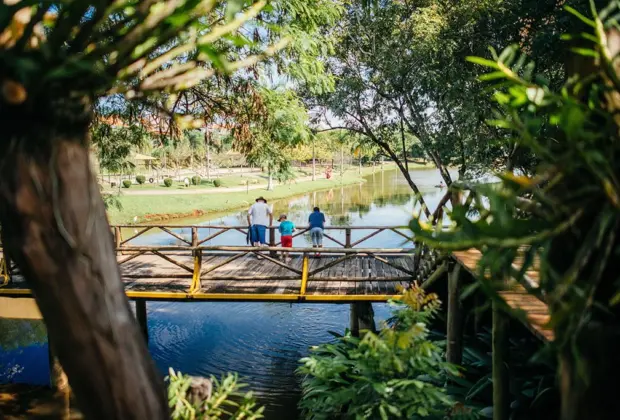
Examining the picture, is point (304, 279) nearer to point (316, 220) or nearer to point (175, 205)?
point (316, 220)

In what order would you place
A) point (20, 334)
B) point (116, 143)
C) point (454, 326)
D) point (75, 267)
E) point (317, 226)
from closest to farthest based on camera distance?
point (75, 267), point (454, 326), point (116, 143), point (317, 226), point (20, 334)

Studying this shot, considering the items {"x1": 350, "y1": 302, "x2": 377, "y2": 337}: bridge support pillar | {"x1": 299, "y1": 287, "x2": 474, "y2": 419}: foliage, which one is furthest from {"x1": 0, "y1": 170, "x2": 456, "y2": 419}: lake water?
{"x1": 299, "y1": 287, "x2": 474, "y2": 419}: foliage

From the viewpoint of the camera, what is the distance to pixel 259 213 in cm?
1040

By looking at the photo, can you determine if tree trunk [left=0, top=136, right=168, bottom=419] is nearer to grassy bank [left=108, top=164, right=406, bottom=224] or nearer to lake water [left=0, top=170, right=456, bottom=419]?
lake water [left=0, top=170, right=456, bottom=419]

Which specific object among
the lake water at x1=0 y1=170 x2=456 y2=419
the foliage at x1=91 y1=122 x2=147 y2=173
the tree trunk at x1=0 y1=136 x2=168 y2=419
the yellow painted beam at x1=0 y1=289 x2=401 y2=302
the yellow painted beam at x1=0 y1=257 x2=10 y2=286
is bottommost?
the lake water at x1=0 y1=170 x2=456 y2=419

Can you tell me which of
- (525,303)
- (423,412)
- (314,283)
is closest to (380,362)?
(423,412)

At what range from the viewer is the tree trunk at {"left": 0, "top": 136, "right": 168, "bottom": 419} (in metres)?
1.47

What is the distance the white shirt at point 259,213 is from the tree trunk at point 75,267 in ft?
28.4

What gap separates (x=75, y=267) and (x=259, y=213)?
8.86 metres

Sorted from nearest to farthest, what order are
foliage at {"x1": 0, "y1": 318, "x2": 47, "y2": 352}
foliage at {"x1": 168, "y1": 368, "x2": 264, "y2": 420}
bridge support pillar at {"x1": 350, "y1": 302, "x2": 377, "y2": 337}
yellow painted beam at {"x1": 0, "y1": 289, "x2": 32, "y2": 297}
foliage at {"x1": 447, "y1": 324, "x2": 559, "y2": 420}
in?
foliage at {"x1": 168, "y1": 368, "x2": 264, "y2": 420}
foliage at {"x1": 447, "y1": 324, "x2": 559, "y2": 420}
yellow painted beam at {"x1": 0, "y1": 289, "x2": 32, "y2": 297}
bridge support pillar at {"x1": 350, "y1": 302, "x2": 377, "y2": 337}
foliage at {"x1": 0, "y1": 318, "x2": 47, "y2": 352}

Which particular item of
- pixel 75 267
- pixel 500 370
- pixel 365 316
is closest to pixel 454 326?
pixel 500 370

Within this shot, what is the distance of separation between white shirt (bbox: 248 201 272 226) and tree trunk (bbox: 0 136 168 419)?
8.65 meters

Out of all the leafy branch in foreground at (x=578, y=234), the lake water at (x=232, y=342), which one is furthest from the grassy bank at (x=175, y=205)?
the leafy branch in foreground at (x=578, y=234)

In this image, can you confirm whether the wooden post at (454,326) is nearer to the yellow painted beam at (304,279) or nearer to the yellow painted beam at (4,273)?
the yellow painted beam at (304,279)
